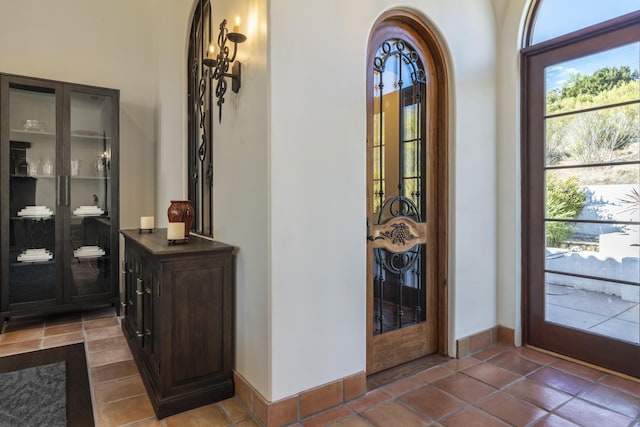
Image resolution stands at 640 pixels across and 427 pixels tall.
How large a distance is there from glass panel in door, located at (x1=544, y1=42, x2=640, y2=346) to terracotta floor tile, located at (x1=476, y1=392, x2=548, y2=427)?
0.93m

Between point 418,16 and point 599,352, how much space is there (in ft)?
8.61

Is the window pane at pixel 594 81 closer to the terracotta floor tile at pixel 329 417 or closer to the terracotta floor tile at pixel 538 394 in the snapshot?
the terracotta floor tile at pixel 538 394

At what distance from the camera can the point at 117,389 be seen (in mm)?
2240

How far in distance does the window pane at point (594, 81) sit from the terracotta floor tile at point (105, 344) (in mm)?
3853

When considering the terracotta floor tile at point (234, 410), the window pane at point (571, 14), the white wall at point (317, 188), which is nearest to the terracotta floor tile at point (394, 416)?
the white wall at point (317, 188)

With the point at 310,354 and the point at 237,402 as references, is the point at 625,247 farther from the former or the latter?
the point at 237,402

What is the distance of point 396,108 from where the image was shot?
247 centimetres

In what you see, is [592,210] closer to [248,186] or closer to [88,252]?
[248,186]

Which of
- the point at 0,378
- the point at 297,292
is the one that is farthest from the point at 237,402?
the point at 0,378

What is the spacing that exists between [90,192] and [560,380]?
14.0 feet

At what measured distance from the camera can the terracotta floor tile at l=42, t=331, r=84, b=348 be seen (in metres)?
2.95

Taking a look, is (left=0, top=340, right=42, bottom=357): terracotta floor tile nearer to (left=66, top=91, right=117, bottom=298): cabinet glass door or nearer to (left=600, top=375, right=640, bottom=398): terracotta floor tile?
(left=66, top=91, right=117, bottom=298): cabinet glass door

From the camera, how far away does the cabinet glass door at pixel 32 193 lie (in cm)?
325

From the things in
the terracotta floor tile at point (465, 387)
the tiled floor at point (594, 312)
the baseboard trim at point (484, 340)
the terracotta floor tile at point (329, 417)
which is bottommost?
the terracotta floor tile at point (329, 417)
